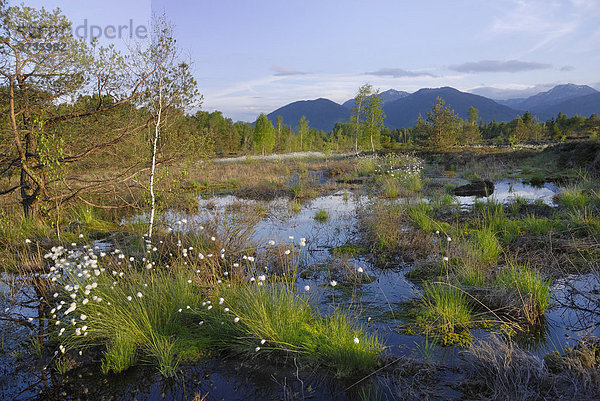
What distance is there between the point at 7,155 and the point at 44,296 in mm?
3984

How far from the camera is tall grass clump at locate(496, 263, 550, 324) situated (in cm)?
438

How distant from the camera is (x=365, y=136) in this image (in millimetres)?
42062

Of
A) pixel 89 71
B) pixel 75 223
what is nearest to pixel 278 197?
pixel 75 223

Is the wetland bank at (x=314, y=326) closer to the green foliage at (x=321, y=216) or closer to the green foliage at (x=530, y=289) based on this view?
the green foliage at (x=530, y=289)

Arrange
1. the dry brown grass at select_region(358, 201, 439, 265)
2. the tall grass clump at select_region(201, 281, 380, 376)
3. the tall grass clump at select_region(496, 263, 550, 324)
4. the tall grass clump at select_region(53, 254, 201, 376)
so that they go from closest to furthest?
the tall grass clump at select_region(201, 281, 380, 376), the tall grass clump at select_region(53, 254, 201, 376), the tall grass clump at select_region(496, 263, 550, 324), the dry brown grass at select_region(358, 201, 439, 265)

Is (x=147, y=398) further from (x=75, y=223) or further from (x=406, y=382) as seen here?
(x=75, y=223)

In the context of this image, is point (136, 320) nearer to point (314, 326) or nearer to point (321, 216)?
point (314, 326)

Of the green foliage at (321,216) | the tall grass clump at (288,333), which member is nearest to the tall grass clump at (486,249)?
the tall grass clump at (288,333)

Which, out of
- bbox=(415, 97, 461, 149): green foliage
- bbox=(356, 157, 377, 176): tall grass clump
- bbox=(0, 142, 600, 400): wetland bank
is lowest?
bbox=(0, 142, 600, 400): wetland bank

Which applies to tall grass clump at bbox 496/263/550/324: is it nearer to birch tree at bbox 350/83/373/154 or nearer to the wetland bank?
the wetland bank

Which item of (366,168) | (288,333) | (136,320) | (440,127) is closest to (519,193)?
(366,168)

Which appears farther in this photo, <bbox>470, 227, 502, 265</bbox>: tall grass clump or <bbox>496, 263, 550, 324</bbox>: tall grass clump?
<bbox>470, 227, 502, 265</bbox>: tall grass clump

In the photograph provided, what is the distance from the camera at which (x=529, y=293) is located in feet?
14.8

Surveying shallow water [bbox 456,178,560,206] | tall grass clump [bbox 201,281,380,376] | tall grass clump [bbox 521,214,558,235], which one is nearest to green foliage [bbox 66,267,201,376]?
tall grass clump [bbox 201,281,380,376]
